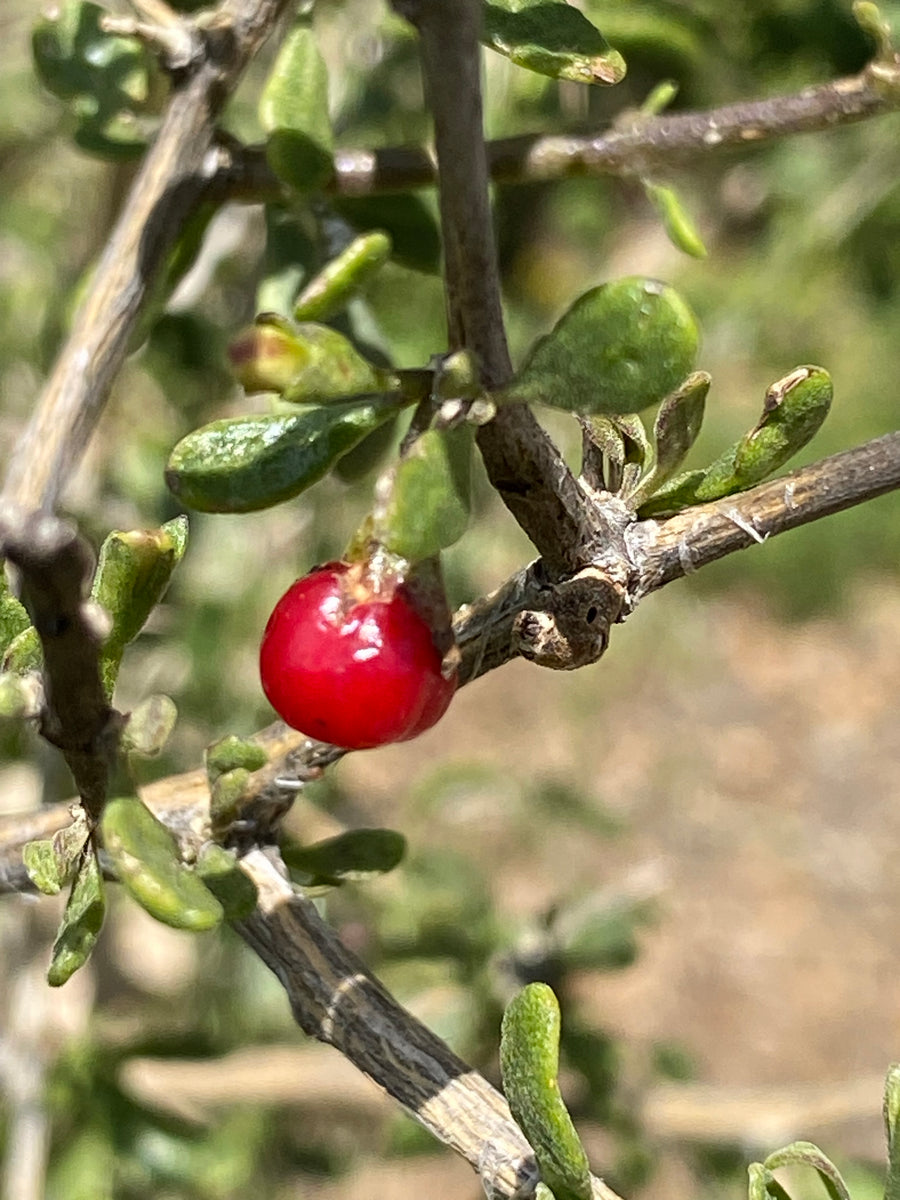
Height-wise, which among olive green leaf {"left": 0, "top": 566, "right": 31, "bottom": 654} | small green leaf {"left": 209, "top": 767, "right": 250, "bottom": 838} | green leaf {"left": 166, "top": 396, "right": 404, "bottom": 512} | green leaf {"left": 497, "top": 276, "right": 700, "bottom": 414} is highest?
green leaf {"left": 497, "top": 276, "right": 700, "bottom": 414}

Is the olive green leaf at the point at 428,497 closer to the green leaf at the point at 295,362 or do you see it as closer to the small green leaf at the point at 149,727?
the green leaf at the point at 295,362

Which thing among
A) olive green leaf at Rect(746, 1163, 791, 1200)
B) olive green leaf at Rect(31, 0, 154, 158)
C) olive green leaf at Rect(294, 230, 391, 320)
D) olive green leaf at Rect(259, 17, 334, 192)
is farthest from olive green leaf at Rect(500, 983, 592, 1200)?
olive green leaf at Rect(31, 0, 154, 158)

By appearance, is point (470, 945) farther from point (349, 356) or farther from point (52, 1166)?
point (349, 356)

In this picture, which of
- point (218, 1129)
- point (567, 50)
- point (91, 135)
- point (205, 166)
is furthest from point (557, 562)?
point (218, 1129)

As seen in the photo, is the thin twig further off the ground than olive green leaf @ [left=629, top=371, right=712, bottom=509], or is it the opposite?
→ the thin twig

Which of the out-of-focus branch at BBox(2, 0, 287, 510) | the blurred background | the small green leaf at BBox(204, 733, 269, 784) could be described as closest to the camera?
the small green leaf at BBox(204, 733, 269, 784)

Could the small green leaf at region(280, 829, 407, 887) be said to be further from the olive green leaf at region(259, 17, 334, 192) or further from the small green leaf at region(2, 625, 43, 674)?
the olive green leaf at region(259, 17, 334, 192)

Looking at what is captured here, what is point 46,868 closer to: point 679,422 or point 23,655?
point 23,655
